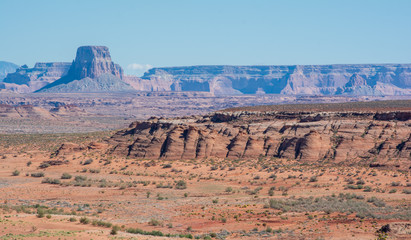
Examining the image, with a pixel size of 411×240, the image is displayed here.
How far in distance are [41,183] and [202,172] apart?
15106 mm

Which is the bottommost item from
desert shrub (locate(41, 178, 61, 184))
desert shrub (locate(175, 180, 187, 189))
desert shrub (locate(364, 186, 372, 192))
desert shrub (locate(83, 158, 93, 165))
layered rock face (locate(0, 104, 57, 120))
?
layered rock face (locate(0, 104, 57, 120))

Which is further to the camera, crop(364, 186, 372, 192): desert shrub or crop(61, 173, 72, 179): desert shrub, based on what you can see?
crop(61, 173, 72, 179): desert shrub

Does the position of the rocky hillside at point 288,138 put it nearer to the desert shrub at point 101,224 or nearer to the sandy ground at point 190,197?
the sandy ground at point 190,197

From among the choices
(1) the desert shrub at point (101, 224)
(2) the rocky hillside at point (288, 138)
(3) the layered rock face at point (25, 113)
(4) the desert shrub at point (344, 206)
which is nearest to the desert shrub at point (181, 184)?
(4) the desert shrub at point (344, 206)

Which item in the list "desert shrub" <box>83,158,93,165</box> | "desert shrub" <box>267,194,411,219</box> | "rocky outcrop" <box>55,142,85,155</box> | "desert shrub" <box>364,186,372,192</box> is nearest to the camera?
"desert shrub" <box>267,194,411,219</box>

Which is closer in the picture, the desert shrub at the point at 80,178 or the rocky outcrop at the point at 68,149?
the desert shrub at the point at 80,178

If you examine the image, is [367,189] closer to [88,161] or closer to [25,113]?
[88,161]

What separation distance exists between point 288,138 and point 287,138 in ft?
0.38

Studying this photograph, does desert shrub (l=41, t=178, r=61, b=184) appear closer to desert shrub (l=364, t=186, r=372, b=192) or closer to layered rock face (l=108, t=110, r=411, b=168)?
layered rock face (l=108, t=110, r=411, b=168)

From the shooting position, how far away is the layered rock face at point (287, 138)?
55500 millimetres

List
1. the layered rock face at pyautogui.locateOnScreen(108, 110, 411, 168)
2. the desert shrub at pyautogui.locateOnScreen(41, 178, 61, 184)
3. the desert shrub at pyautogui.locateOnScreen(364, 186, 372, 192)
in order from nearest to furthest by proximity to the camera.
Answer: the desert shrub at pyautogui.locateOnScreen(364, 186, 372, 192), the desert shrub at pyautogui.locateOnScreen(41, 178, 61, 184), the layered rock face at pyautogui.locateOnScreen(108, 110, 411, 168)

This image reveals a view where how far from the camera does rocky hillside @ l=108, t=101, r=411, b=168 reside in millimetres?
55500

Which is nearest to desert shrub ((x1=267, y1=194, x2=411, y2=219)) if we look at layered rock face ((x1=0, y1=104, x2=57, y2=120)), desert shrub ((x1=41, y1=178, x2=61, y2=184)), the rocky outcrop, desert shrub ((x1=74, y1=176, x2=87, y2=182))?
desert shrub ((x1=74, y1=176, x2=87, y2=182))

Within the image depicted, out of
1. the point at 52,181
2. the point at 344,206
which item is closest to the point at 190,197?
the point at 344,206
